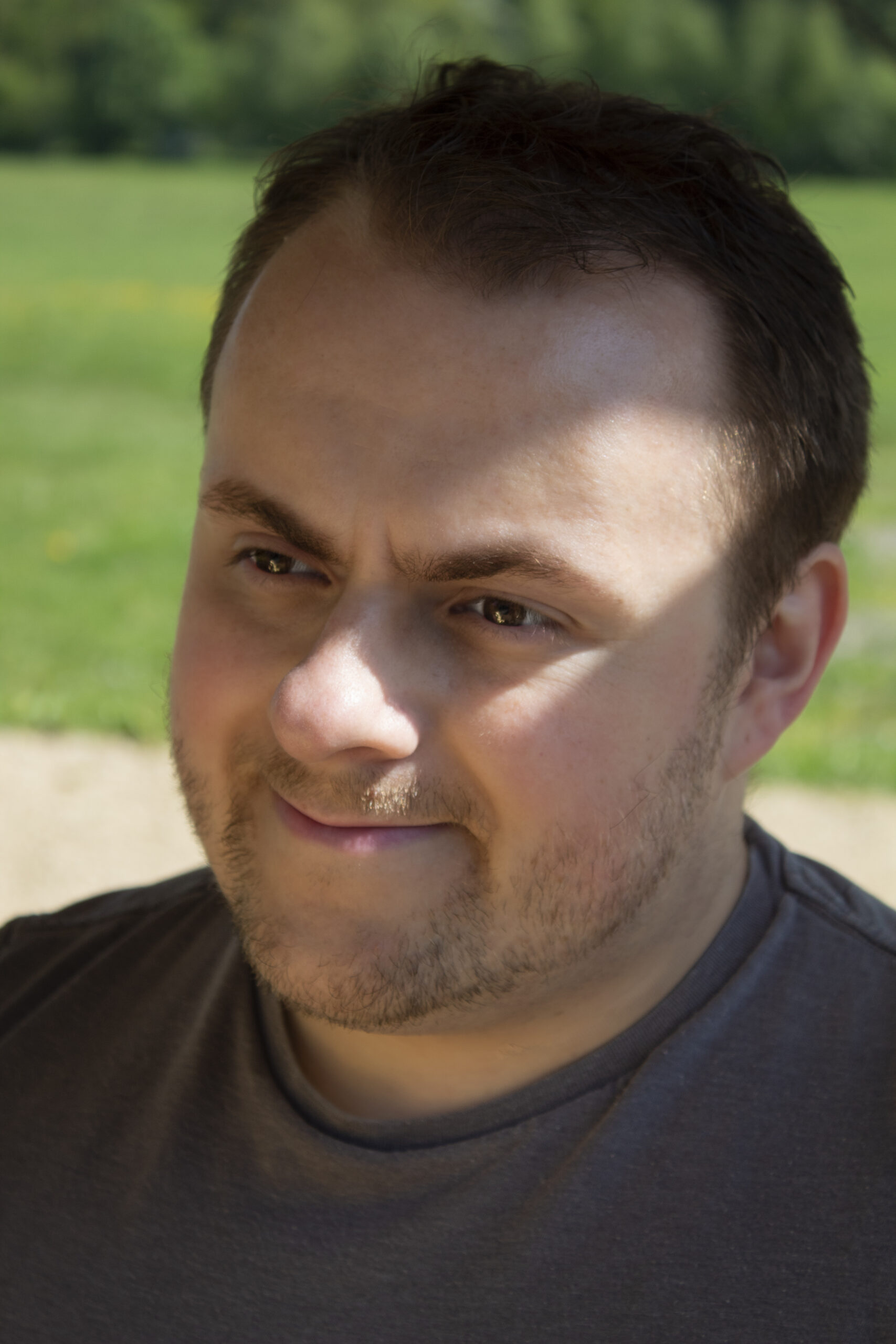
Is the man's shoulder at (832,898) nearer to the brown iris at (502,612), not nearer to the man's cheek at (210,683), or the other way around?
the brown iris at (502,612)

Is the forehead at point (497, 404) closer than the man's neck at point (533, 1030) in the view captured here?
Yes

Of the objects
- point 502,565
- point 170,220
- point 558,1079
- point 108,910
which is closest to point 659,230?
point 502,565

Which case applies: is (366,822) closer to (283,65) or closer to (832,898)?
(832,898)

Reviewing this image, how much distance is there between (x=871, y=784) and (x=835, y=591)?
11.0ft

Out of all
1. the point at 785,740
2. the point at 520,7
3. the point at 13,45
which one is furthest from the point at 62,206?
the point at 785,740

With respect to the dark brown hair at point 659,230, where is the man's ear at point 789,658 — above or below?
below

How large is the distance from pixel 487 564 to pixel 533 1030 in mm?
528

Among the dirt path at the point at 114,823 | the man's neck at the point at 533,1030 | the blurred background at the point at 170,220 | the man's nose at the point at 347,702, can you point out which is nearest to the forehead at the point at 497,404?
the man's nose at the point at 347,702

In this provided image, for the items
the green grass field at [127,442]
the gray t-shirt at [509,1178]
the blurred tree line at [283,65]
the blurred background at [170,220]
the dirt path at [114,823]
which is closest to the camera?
the gray t-shirt at [509,1178]

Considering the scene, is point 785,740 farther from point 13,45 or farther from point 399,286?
point 13,45

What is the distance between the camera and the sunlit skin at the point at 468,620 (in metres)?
1.25

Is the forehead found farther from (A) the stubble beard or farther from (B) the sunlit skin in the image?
(A) the stubble beard

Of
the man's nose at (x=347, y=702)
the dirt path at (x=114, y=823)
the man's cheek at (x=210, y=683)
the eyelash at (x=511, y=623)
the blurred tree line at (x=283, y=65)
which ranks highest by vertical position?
the blurred tree line at (x=283, y=65)

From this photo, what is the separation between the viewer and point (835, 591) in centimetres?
153
